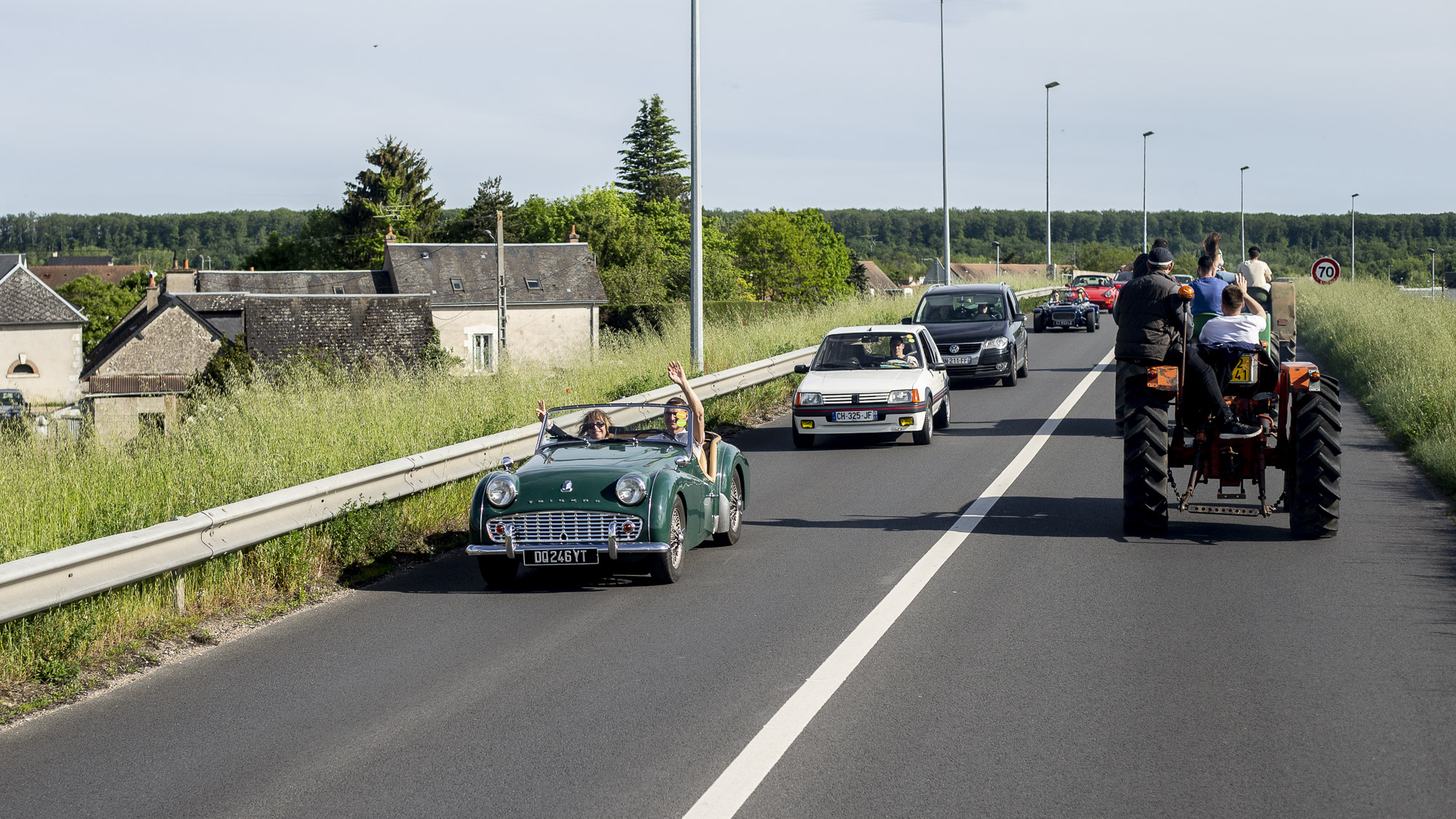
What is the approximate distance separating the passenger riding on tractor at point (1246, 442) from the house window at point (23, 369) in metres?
96.3

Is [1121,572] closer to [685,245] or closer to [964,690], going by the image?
[964,690]

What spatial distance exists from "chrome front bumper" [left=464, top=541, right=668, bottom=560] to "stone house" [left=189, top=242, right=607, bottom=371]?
249ft

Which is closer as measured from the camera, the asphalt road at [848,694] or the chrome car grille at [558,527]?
the asphalt road at [848,694]

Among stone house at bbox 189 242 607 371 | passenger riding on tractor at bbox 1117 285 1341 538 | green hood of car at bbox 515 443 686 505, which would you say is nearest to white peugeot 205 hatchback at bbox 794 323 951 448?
passenger riding on tractor at bbox 1117 285 1341 538

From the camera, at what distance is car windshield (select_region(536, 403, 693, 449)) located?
1043cm

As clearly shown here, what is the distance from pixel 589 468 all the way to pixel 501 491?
2.08 feet

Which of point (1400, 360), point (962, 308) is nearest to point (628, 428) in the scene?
point (962, 308)

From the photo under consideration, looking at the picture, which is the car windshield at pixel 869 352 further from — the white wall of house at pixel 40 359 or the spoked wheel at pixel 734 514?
the white wall of house at pixel 40 359

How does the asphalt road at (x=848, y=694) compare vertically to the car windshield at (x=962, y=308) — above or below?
below

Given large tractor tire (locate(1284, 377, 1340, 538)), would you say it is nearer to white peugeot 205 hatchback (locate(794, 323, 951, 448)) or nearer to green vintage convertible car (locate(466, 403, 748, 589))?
green vintage convertible car (locate(466, 403, 748, 589))

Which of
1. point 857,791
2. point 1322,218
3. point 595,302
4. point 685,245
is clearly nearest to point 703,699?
point 857,791

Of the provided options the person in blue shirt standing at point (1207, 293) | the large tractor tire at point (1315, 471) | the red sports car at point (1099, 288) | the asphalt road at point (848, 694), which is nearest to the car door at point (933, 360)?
the person in blue shirt standing at point (1207, 293)

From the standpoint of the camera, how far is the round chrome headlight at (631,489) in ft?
29.9

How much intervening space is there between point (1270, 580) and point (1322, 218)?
6272 inches
